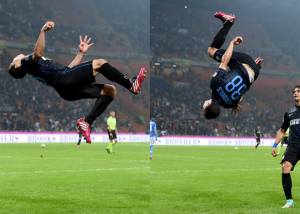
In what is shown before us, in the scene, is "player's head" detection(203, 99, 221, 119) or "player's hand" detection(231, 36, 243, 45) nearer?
"player's hand" detection(231, 36, 243, 45)

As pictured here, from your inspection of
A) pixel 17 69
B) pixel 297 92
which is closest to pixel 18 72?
pixel 17 69

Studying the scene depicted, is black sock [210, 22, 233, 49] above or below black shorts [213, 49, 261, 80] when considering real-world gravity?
above

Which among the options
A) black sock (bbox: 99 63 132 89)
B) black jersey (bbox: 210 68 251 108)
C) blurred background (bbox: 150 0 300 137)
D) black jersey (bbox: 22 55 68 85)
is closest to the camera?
black sock (bbox: 99 63 132 89)

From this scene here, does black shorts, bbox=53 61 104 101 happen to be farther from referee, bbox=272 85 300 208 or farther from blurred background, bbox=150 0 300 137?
blurred background, bbox=150 0 300 137

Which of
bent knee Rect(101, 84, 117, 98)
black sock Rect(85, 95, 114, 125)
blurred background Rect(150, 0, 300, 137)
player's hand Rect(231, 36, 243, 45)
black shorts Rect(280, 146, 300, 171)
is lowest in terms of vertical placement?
black shorts Rect(280, 146, 300, 171)

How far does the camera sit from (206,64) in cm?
5231

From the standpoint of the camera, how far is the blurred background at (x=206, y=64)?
49.3 meters

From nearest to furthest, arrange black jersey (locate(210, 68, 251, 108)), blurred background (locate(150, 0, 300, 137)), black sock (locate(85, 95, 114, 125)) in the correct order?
black jersey (locate(210, 68, 251, 108)) → black sock (locate(85, 95, 114, 125)) → blurred background (locate(150, 0, 300, 137))

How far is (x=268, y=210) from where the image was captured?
1024 cm

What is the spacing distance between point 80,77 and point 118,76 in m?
0.50

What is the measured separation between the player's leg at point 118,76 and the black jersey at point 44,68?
19.3 inches

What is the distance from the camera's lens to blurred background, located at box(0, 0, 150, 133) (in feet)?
137

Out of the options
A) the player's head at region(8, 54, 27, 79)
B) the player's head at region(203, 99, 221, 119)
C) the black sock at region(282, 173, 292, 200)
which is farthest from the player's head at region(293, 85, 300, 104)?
the player's head at region(8, 54, 27, 79)

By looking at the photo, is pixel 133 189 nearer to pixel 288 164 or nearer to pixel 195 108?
pixel 288 164
